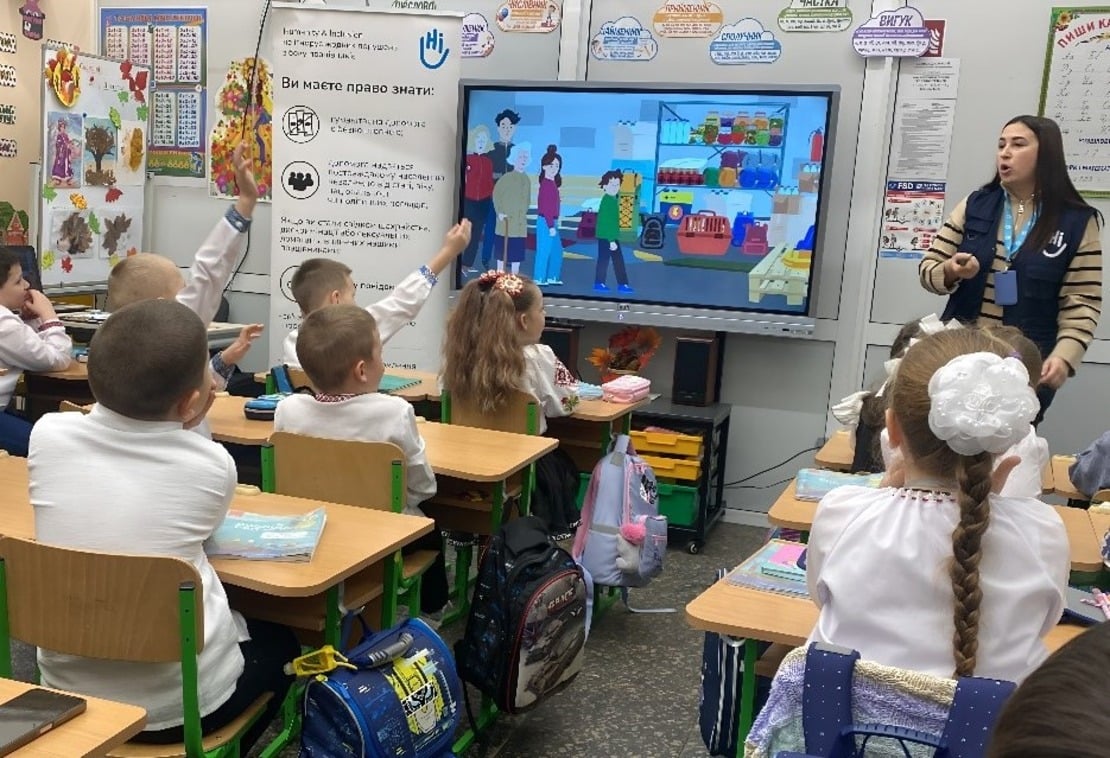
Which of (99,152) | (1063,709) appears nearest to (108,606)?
(1063,709)

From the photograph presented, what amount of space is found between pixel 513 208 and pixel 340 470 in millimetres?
2649

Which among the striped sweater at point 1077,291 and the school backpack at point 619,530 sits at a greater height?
the striped sweater at point 1077,291

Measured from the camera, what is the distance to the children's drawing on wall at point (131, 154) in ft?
17.9

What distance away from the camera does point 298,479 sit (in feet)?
8.20

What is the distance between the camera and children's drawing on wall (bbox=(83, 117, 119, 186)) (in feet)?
17.1

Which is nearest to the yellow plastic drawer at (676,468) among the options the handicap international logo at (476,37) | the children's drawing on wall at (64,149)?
A: the handicap international logo at (476,37)

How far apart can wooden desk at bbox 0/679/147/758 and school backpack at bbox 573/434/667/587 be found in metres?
2.12

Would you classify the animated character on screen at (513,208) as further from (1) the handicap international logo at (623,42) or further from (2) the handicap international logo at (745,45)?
(2) the handicap international logo at (745,45)

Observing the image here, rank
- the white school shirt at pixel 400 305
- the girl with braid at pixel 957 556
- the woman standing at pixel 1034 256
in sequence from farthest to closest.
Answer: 1. the white school shirt at pixel 400 305
2. the woman standing at pixel 1034 256
3. the girl with braid at pixel 957 556

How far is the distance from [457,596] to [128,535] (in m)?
1.69

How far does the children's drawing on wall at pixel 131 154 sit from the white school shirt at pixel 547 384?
3.22m

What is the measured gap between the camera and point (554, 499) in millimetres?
3402

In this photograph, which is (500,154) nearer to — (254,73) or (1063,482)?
(254,73)

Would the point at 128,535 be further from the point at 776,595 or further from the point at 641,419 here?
the point at 641,419
